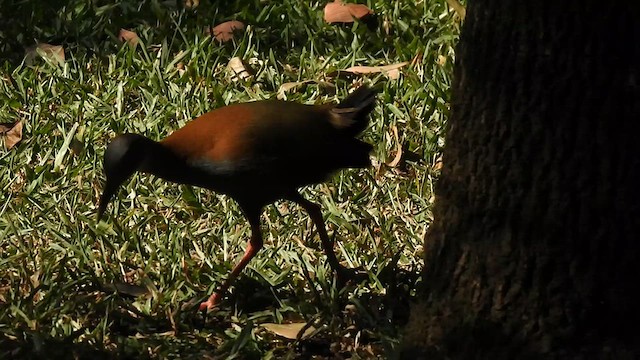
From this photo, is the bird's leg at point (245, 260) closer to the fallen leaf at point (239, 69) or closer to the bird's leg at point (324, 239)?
the bird's leg at point (324, 239)

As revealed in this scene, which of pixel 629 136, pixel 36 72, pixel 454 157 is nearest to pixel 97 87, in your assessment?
pixel 36 72

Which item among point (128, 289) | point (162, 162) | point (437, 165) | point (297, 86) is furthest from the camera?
point (297, 86)

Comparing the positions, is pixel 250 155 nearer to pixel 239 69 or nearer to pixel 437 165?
pixel 437 165

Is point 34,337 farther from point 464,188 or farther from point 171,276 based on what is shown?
point 464,188

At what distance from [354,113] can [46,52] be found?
7.41ft

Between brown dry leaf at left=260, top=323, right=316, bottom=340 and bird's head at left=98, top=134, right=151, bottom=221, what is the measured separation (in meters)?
0.75

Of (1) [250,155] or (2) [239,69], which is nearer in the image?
(1) [250,155]

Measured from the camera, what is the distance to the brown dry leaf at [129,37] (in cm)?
622

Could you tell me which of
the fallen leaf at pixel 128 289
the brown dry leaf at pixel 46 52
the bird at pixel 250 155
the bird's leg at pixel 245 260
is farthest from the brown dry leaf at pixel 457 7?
the fallen leaf at pixel 128 289

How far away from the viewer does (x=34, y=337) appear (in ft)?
13.6

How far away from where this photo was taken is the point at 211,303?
4492mm

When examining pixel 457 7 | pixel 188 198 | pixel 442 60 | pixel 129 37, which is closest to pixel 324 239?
pixel 188 198

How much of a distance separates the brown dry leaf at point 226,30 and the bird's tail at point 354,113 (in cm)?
166

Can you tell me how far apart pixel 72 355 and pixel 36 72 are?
7.71ft
